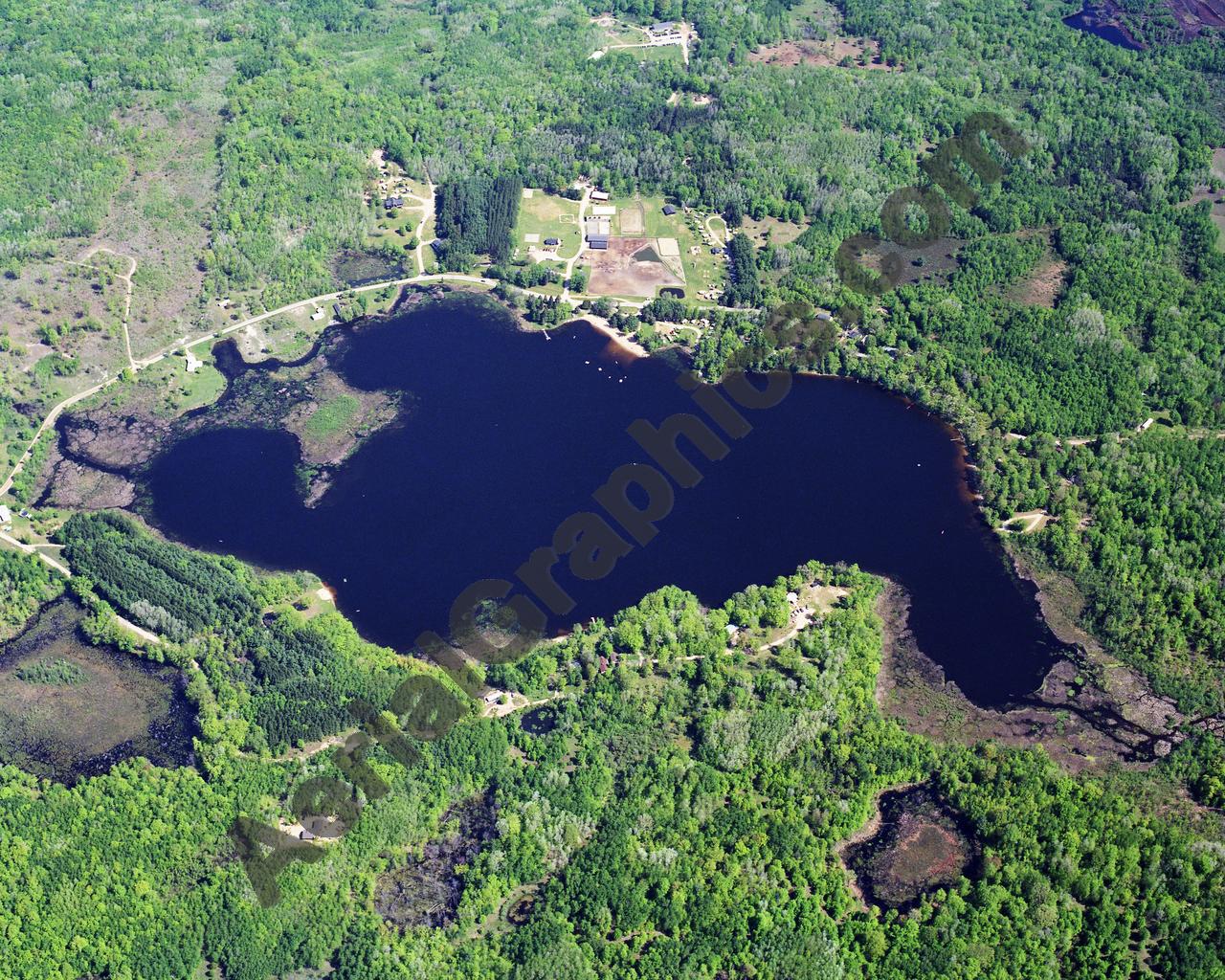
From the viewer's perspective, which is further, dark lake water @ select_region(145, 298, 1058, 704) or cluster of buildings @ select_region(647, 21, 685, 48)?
cluster of buildings @ select_region(647, 21, 685, 48)

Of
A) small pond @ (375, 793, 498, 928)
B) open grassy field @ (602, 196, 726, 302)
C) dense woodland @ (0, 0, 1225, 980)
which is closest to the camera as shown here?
dense woodland @ (0, 0, 1225, 980)

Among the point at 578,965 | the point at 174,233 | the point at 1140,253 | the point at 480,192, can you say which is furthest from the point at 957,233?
the point at 578,965

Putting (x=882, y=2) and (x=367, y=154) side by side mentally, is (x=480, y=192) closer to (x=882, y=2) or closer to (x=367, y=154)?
(x=367, y=154)

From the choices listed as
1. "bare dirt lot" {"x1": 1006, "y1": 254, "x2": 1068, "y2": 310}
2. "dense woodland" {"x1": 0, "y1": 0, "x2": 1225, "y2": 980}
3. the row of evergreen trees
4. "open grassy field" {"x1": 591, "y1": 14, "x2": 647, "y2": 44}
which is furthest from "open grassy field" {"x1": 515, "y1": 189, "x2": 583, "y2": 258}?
"bare dirt lot" {"x1": 1006, "y1": 254, "x2": 1068, "y2": 310}

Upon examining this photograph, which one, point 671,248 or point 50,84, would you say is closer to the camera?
point 671,248

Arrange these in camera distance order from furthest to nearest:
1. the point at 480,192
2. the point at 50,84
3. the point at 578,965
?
the point at 50,84, the point at 480,192, the point at 578,965

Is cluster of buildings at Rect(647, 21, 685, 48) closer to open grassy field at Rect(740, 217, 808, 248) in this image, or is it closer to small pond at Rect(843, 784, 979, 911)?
open grassy field at Rect(740, 217, 808, 248)

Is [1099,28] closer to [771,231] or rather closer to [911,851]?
[771,231]
